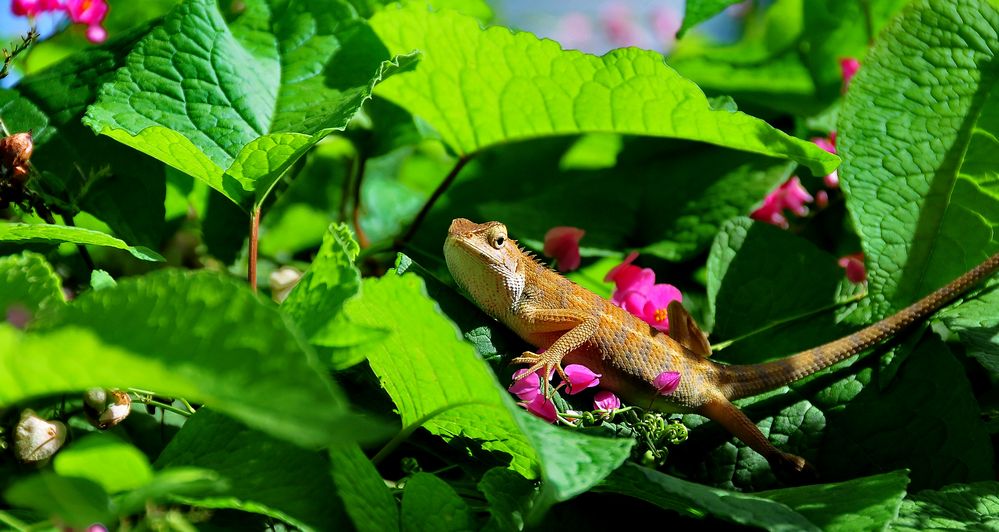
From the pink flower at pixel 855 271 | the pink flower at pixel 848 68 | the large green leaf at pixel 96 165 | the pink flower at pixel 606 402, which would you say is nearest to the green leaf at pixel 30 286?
the large green leaf at pixel 96 165

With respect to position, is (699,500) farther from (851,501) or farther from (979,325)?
(979,325)

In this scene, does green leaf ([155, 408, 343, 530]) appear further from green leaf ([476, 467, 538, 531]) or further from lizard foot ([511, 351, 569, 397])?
lizard foot ([511, 351, 569, 397])

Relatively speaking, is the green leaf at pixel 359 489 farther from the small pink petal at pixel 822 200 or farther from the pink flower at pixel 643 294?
the small pink petal at pixel 822 200

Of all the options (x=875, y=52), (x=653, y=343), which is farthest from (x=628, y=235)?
(x=875, y=52)

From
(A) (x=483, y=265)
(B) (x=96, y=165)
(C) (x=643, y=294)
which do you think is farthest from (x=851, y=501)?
(B) (x=96, y=165)

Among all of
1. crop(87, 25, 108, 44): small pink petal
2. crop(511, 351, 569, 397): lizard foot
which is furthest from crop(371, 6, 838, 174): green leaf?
crop(87, 25, 108, 44): small pink petal

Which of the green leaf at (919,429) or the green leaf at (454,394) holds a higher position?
the green leaf at (454,394)
